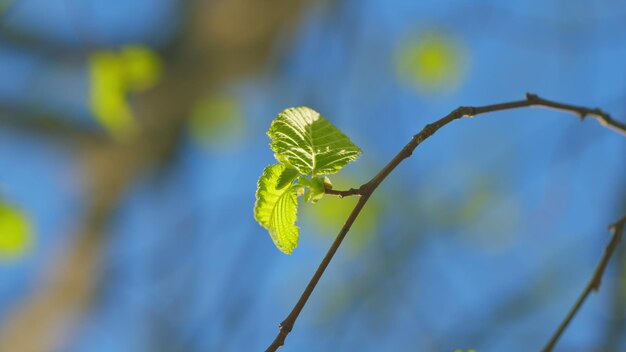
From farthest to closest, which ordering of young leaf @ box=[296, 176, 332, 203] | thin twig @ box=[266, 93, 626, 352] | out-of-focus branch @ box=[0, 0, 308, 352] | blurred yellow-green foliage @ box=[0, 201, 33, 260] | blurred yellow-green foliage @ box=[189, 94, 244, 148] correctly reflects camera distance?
blurred yellow-green foliage @ box=[189, 94, 244, 148] → out-of-focus branch @ box=[0, 0, 308, 352] → blurred yellow-green foliage @ box=[0, 201, 33, 260] → young leaf @ box=[296, 176, 332, 203] → thin twig @ box=[266, 93, 626, 352]

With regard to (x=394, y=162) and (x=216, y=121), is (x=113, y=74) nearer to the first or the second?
(x=216, y=121)

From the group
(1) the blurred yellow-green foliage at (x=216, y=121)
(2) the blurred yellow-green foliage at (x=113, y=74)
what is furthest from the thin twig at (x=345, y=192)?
(1) the blurred yellow-green foliage at (x=216, y=121)

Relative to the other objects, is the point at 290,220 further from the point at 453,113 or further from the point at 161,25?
the point at 161,25

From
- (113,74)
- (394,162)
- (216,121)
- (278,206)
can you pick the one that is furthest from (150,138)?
(394,162)

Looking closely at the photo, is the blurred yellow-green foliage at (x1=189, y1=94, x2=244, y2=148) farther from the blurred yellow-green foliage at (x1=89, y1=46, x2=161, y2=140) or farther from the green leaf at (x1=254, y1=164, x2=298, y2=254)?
the green leaf at (x1=254, y1=164, x2=298, y2=254)

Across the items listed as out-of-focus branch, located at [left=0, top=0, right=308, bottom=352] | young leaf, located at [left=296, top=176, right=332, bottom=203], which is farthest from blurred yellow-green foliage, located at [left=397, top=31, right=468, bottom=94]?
young leaf, located at [left=296, top=176, right=332, bottom=203]

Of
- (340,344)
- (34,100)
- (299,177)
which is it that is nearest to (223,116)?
(34,100)
